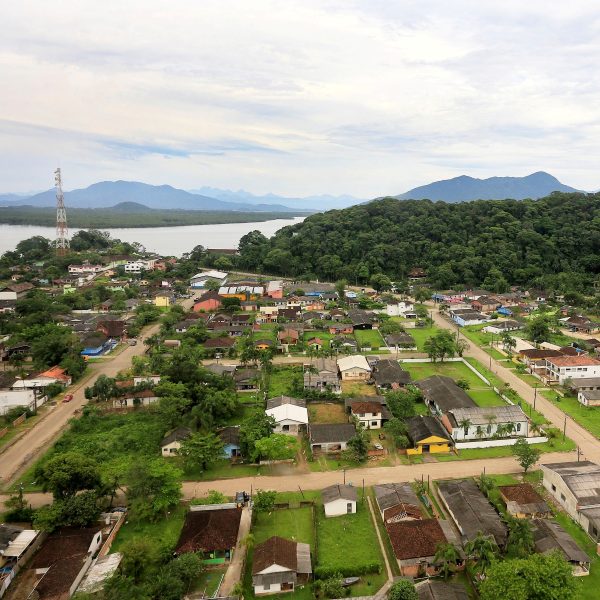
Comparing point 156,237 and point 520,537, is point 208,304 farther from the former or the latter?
point 156,237

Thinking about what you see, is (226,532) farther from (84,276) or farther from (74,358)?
(84,276)

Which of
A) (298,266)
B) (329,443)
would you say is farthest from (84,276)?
(329,443)

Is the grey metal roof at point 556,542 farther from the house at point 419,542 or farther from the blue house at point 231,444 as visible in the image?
the blue house at point 231,444

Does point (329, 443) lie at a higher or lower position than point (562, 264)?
lower

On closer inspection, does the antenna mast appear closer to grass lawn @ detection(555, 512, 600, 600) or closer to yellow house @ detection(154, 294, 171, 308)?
yellow house @ detection(154, 294, 171, 308)

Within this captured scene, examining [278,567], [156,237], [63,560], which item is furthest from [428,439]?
[156,237]

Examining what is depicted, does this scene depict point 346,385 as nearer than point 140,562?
No
